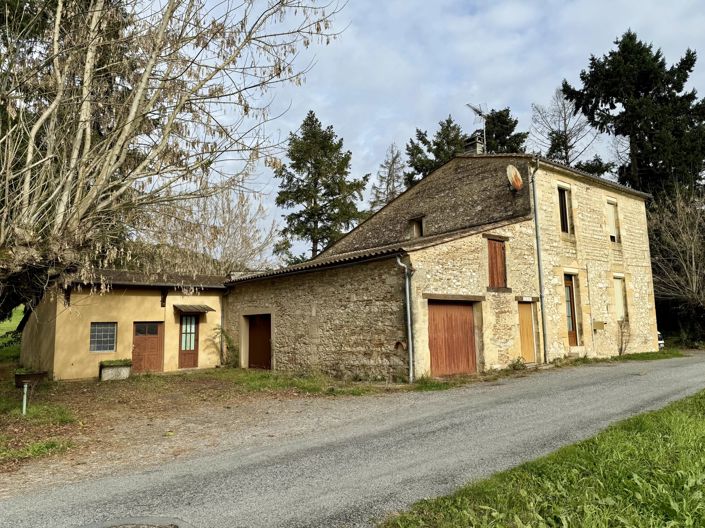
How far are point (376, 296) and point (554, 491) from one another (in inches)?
323

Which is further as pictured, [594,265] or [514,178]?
[594,265]

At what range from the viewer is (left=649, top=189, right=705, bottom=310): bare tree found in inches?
856

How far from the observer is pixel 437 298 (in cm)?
1154

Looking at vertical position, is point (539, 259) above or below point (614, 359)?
above

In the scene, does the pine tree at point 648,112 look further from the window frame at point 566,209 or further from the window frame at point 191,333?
the window frame at point 191,333

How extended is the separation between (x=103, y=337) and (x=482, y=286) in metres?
12.2

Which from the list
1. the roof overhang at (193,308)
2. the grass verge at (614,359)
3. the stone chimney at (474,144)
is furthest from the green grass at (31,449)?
the stone chimney at (474,144)

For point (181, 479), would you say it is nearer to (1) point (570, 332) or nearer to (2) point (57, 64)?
(2) point (57, 64)

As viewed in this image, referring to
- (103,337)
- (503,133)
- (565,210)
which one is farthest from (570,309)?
(503,133)

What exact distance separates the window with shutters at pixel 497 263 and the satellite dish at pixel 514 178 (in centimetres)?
233

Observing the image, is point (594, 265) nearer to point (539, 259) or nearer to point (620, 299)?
point (620, 299)

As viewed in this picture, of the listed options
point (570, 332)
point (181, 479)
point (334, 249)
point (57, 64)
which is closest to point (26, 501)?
point (181, 479)

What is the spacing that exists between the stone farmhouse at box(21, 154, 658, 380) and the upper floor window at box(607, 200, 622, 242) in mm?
52

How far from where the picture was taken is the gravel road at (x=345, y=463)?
13.0ft
